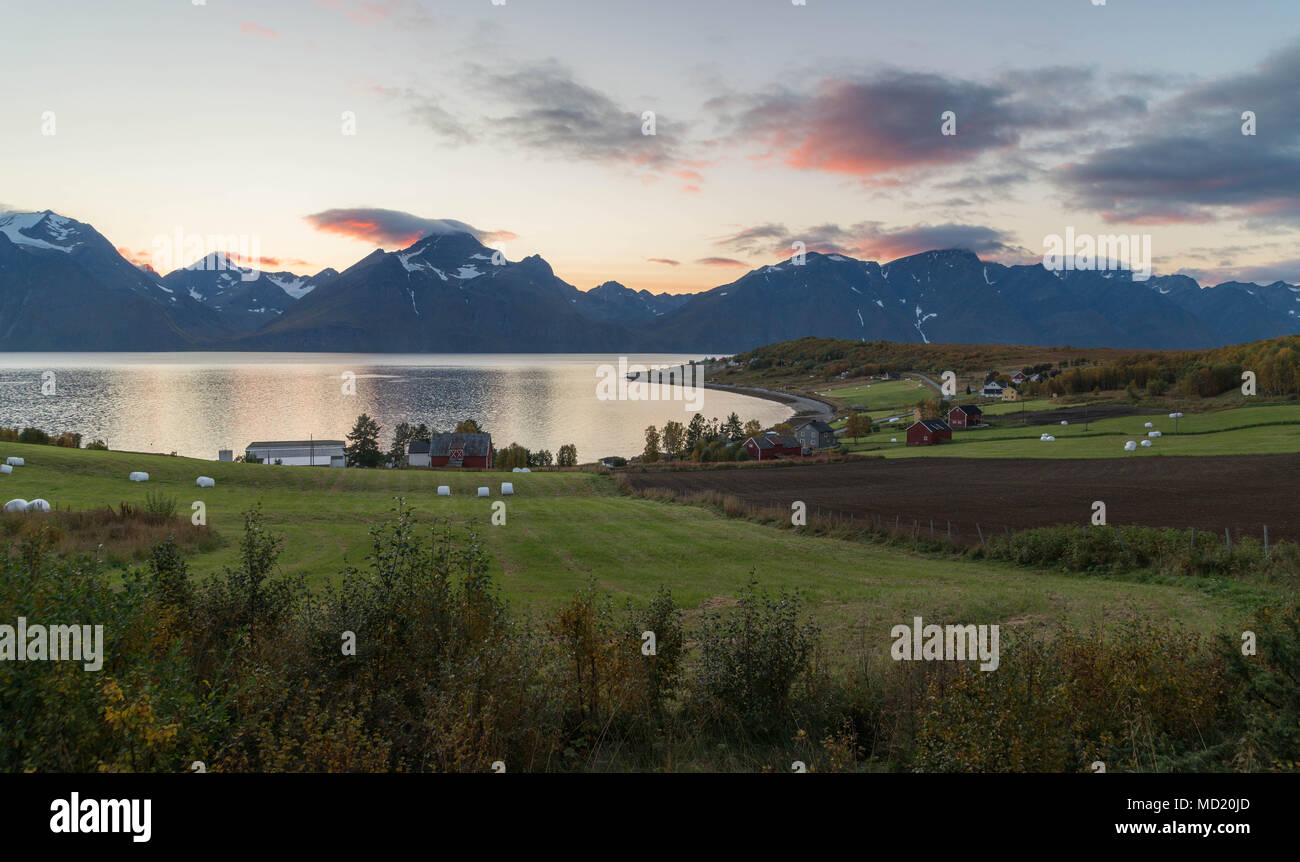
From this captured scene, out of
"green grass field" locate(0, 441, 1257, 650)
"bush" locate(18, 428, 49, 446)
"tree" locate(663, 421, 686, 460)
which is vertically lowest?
"green grass field" locate(0, 441, 1257, 650)

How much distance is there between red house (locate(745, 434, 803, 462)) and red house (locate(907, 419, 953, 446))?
16.2 m

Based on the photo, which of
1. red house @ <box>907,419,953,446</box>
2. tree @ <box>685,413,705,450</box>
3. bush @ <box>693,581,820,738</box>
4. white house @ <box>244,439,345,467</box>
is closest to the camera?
bush @ <box>693,581,820,738</box>

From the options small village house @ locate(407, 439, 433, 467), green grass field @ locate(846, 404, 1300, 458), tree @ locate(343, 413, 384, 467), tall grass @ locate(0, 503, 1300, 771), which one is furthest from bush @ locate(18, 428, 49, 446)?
green grass field @ locate(846, 404, 1300, 458)

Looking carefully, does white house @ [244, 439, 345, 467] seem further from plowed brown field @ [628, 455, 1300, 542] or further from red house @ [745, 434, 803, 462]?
red house @ [745, 434, 803, 462]

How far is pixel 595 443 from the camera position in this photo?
124 metres

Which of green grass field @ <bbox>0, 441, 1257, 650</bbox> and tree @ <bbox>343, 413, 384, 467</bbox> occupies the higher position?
tree @ <bbox>343, 413, 384, 467</bbox>

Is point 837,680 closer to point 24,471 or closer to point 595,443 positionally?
point 24,471

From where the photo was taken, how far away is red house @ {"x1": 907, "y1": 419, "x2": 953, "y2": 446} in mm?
96606

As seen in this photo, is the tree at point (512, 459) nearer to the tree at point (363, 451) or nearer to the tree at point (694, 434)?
the tree at point (363, 451)

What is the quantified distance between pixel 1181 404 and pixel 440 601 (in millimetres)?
127415

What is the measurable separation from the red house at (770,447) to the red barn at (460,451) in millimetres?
37307

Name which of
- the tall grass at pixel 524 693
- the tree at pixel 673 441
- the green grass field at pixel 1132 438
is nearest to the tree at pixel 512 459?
the tree at pixel 673 441

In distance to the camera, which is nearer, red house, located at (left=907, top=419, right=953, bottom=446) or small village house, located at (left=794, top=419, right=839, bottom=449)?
red house, located at (left=907, top=419, right=953, bottom=446)
